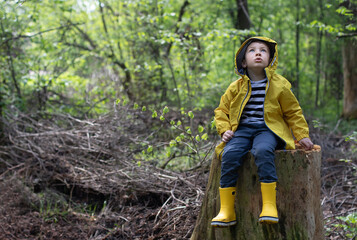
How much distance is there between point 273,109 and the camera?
10.4ft

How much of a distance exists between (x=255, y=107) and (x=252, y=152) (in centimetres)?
49

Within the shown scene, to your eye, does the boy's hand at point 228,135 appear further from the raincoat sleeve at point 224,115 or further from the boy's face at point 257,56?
the boy's face at point 257,56

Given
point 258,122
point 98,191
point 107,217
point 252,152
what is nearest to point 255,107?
point 258,122

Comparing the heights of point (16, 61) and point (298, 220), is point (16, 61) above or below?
above

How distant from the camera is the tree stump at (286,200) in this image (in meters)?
2.89

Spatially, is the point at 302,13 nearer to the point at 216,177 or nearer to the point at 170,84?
the point at 170,84

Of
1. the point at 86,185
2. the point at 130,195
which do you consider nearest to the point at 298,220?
the point at 130,195

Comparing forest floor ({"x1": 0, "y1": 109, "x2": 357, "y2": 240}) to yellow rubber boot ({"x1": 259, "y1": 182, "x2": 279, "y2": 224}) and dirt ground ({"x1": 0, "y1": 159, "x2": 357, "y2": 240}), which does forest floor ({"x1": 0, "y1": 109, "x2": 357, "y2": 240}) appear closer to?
dirt ground ({"x1": 0, "y1": 159, "x2": 357, "y2": 240})

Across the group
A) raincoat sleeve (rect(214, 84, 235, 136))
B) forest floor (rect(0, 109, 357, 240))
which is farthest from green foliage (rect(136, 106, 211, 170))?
raincoat sleeve (rect(214, 84, 235, 136))

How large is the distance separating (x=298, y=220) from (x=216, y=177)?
83cm

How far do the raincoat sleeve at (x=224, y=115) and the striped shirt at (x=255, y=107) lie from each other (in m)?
0.16

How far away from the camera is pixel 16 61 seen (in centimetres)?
823

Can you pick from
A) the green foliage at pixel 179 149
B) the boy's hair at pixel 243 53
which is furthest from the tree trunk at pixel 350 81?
the boy's hair at pixel 243 53

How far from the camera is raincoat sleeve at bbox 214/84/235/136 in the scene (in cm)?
330
